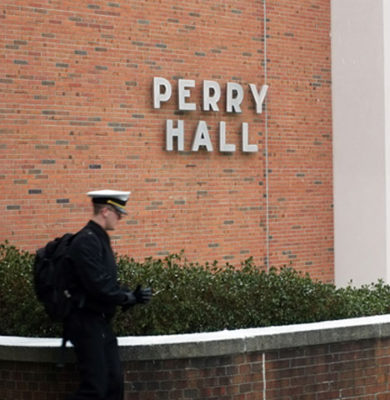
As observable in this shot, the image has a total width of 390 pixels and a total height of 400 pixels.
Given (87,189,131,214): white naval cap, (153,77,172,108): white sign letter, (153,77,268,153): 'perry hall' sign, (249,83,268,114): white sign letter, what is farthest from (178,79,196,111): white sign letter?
(87,189,131,214): white naval cap

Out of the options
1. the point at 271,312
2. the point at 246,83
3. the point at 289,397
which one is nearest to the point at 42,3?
the point at 246,83

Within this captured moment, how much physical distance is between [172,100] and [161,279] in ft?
18.1

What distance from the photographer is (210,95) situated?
14.7 meters

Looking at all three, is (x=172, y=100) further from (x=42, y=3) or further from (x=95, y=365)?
(x=95, y=365)

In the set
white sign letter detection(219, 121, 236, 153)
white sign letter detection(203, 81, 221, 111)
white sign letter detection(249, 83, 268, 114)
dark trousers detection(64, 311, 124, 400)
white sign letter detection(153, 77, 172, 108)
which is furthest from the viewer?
white sign letter detection(249, 83, 268, 114)

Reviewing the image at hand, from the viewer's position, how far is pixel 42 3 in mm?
12781

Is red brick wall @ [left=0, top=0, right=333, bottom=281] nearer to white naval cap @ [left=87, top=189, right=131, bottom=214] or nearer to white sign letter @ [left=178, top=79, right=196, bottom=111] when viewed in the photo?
white sign letter @ [left=178, top=79, right=196, bottom=111]

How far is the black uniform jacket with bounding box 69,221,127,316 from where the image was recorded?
7.00 metres

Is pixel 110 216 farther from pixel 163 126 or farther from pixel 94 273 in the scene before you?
pixel 163 126

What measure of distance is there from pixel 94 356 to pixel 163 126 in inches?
288

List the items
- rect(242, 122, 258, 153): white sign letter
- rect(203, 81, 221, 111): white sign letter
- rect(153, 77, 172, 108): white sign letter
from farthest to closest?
1. rect(242, 122, 258, 153): white sign letter
2. rect(203, 81, 221, 111): white sign letter
3. rect(153, 77, 172, 108): white sign letter

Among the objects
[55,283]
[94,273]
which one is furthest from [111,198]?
[55,283]

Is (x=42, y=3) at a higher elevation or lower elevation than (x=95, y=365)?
higher

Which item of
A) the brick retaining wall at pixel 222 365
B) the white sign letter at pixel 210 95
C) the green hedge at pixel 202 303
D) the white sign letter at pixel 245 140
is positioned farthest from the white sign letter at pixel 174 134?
the brick retaining wall at pixel 222 365
